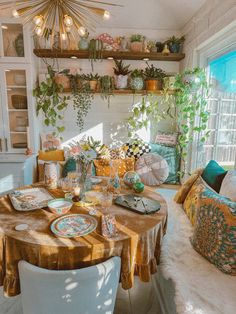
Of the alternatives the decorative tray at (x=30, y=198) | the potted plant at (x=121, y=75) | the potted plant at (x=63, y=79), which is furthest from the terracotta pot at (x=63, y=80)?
the decorative tray at (x=30, y=198)

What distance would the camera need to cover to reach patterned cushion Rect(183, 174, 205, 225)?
1805 millimetres

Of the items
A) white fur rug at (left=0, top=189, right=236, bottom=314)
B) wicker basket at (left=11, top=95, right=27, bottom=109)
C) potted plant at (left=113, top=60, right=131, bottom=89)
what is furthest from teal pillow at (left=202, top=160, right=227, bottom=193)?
wicker basket at (left=11, top=95, right=27, bottom=109)

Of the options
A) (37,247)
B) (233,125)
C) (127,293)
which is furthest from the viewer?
(233,125)

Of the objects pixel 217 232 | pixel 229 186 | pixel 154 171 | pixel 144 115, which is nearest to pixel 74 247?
pixel 217 232

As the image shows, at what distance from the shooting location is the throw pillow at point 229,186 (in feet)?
4.95

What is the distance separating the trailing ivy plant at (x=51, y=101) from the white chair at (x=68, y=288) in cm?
240

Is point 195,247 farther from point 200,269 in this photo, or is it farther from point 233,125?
point 233,125

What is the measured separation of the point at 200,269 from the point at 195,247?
0.18 m

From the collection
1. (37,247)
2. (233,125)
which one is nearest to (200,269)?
(37,247)

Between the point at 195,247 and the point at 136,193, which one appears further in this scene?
the point at 136,193

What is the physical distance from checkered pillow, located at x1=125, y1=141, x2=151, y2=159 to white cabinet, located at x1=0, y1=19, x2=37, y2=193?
1.25 metres

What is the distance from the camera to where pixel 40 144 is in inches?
125

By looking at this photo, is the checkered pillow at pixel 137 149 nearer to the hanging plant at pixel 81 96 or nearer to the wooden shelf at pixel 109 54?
the hanging plant at pixel 81 96

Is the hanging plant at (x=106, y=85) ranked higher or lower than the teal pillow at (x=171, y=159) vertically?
higher
